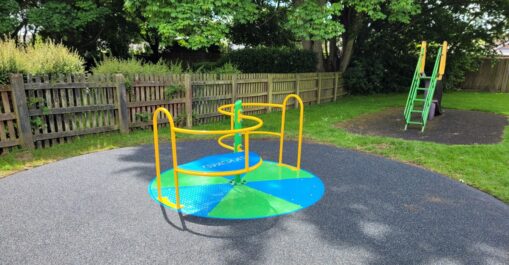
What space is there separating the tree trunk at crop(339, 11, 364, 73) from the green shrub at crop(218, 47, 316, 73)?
8.89 ft

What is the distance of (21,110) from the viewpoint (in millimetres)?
5590

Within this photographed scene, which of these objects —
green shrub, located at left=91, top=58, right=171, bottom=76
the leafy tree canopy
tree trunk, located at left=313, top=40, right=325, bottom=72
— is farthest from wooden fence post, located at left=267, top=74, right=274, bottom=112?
the leafy tree canopy

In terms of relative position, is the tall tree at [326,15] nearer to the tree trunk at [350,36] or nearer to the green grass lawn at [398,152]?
the tree trunk at [350,36]

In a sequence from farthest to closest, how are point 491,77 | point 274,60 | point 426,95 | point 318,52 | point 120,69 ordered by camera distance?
point 491,77, point 318,52, point 274,60, point 426,95, point 120,69

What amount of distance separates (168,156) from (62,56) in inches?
123

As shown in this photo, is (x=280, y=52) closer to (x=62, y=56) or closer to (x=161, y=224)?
(x=62, y=56)

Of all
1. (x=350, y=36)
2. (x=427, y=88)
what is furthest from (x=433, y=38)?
(x=427, y=88)

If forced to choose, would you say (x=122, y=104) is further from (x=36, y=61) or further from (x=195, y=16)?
(x=195, y=16)

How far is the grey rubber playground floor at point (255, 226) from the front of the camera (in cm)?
278

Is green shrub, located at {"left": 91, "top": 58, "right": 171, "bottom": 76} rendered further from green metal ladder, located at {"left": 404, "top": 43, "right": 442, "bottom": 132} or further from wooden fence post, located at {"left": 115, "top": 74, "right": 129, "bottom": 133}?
green metal ladder, located at {"left": 404, "top": 43, "right": 442, "bottom": 132}

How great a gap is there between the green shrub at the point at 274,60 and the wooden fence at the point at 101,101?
14.7 feet

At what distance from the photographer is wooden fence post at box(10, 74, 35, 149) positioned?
547cm

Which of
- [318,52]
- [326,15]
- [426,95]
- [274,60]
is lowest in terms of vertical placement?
[426,95]

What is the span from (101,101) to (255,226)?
200 inches
